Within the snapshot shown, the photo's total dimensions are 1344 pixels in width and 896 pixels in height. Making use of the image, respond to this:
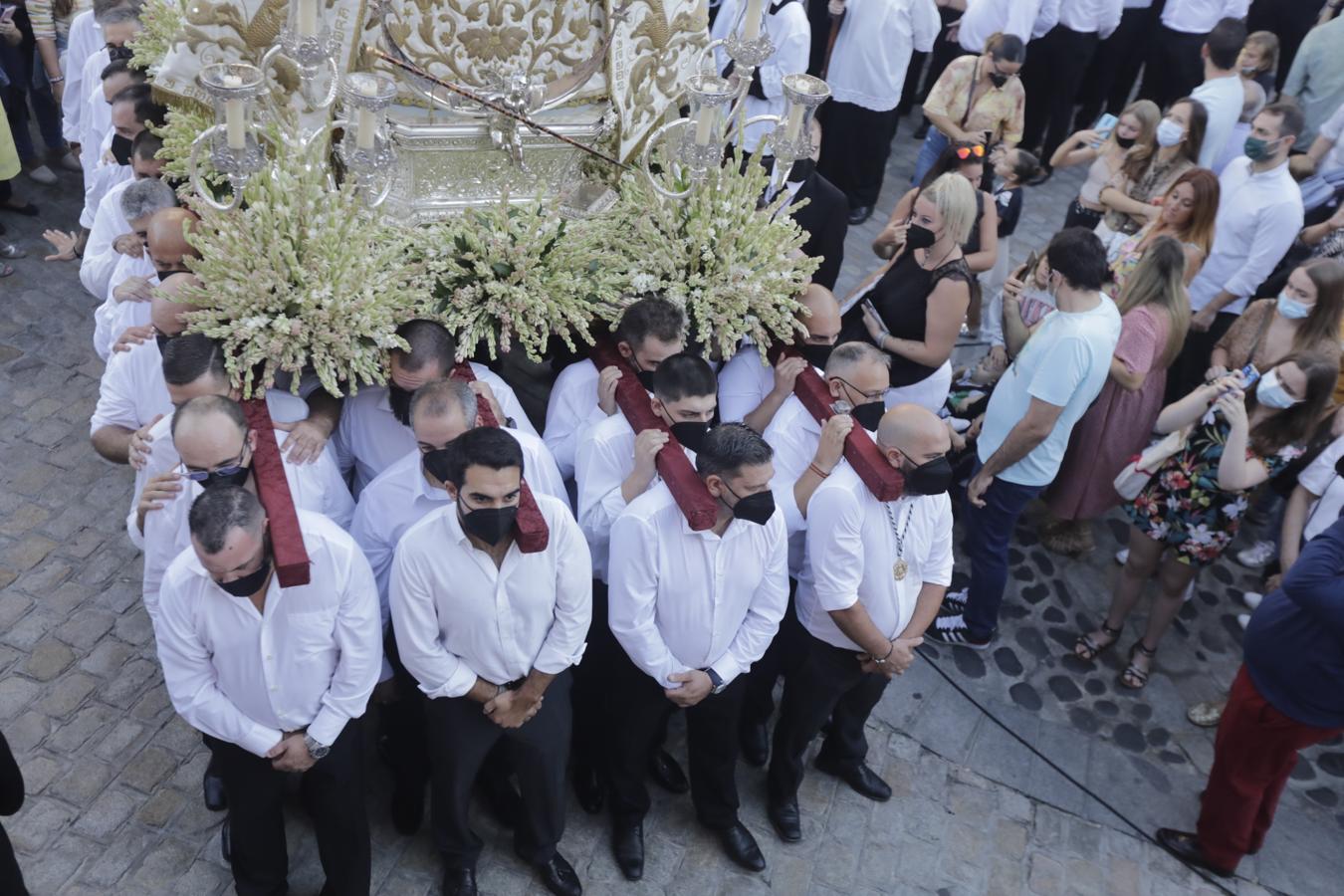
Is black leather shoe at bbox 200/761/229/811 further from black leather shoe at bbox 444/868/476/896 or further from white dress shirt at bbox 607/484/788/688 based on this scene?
white dress shirt at bbox 607/484/788/688

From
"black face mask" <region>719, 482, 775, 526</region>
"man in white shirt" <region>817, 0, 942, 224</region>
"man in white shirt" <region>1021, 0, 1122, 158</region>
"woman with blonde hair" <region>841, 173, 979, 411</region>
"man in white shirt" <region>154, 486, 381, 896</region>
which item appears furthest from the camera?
"man in white shirt" <region>1021, 0, 1122, 158</region>

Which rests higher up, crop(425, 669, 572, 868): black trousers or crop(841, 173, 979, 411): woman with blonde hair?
crop(841, 173, 979, 411): woman with blonde hair

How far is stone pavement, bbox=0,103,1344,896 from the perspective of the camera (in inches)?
165

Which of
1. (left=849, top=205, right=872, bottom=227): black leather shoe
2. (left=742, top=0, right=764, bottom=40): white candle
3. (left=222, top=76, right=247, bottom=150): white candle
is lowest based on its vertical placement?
(left=849, top=205, right=872, bottom=227): black leather shoe

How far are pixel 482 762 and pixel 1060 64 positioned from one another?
26.7 feet

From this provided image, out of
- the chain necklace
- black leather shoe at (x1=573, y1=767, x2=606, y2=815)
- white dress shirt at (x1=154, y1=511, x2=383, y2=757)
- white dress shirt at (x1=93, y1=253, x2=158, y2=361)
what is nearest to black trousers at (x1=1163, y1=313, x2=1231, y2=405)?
the chain necklace

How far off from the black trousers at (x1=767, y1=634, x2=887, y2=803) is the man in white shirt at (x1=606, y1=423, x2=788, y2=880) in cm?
26

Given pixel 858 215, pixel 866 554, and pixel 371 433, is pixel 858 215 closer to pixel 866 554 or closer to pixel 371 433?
pixel 866 554

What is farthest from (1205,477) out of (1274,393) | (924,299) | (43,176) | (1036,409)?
(43,176)

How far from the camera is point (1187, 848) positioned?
4.67m

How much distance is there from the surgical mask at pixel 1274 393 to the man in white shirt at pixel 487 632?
3.06 m

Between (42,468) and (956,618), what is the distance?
461 cm

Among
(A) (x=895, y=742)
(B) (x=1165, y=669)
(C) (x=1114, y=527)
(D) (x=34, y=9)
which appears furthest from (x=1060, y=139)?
(D) (x=34, y=9)

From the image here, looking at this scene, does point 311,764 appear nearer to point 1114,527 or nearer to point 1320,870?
point 1320,870
